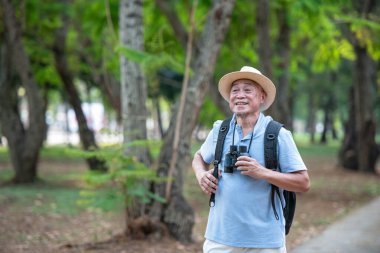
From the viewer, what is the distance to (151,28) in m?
12.5

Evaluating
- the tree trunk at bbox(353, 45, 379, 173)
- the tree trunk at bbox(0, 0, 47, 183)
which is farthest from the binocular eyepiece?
the tree trunk at bbox(353, 45, 379, 173)

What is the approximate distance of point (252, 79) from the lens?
383 centimetres

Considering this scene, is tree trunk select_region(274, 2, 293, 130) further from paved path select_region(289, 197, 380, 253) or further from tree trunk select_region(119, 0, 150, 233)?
tree trunk select_region(119, 0, 150, 233)

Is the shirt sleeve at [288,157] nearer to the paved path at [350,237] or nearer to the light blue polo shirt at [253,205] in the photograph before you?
the light blue polo shirt at [253,205]

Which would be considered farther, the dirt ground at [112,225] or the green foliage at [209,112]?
the green foliage at [209,112]

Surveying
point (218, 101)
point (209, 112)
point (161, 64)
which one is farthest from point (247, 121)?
point (209, 112)

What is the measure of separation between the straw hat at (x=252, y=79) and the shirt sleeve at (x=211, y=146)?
0.79 ft

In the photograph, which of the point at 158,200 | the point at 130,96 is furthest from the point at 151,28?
the point at 158,200

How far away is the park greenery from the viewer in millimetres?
7973

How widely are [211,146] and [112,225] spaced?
24.2 feet

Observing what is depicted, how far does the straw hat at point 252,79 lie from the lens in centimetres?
379

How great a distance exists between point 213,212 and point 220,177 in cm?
24

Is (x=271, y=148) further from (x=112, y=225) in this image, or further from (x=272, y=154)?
(x=112, y=225)

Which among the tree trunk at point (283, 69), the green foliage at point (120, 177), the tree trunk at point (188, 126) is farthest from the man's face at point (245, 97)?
Result: the tree trunk at point (283, 69)
